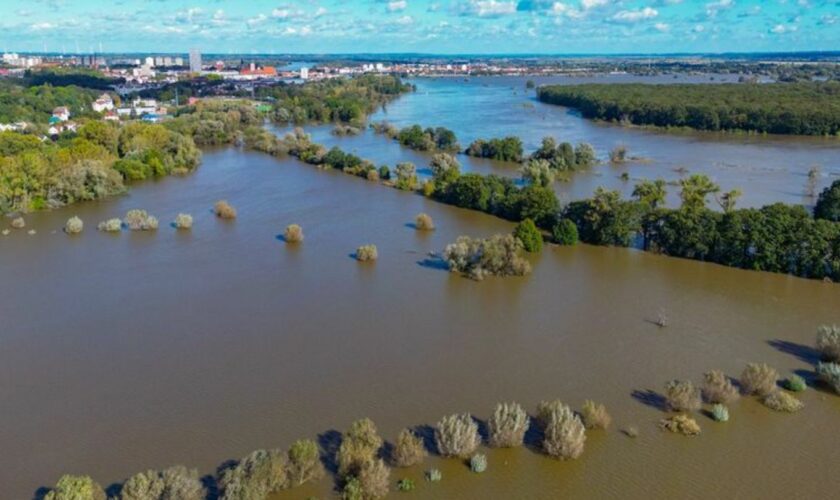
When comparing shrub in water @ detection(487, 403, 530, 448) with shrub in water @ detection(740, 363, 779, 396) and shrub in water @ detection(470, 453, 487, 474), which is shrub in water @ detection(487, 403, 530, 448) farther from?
shrub in water @ detection(740, 363, 779, 396)

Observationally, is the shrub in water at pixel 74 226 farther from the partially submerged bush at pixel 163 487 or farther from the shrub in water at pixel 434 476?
the shrub in water at pixel 434 476

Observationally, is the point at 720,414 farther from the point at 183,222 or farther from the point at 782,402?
the point at 183,222

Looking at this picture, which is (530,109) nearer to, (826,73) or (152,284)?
(152,284)

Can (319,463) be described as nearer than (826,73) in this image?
Yes

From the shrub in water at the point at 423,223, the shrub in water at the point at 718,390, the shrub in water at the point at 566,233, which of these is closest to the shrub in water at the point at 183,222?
the shrub in water at the point at 423,223

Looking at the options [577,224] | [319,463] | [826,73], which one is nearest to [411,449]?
[319,463]
